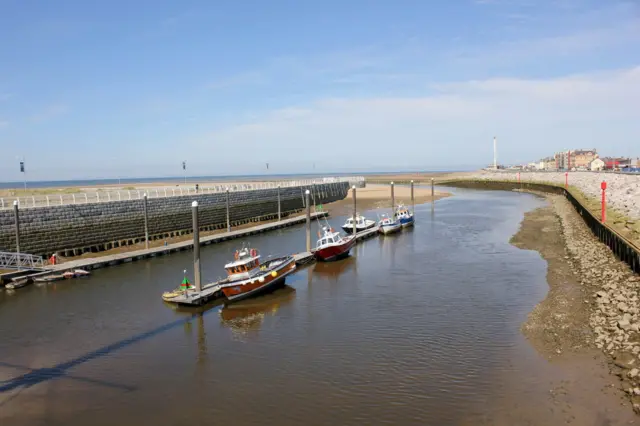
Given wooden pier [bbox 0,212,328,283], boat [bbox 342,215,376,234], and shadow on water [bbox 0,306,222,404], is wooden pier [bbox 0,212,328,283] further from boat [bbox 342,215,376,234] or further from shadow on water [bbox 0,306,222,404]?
shadow on water [bbox 0,306,222,404]

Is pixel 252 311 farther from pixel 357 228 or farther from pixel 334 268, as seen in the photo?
pixel 357 228

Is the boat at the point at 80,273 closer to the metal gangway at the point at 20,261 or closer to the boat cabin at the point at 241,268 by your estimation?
the metal gangway at the point at 20,261

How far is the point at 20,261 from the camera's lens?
35.0 m

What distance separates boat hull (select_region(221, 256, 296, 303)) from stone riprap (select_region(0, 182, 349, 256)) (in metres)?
20.8

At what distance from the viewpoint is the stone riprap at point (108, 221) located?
38844mm

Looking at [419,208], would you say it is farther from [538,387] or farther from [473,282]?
[538,387]

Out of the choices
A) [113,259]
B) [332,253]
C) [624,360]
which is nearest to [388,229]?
[332,253]

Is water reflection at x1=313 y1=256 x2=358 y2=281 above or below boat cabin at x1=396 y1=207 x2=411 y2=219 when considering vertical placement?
below

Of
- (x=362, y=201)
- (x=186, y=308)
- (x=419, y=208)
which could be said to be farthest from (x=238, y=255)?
(x=362, y=201)

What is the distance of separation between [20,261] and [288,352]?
2513 centimetres

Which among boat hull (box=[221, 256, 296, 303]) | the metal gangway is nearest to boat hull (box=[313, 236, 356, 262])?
boat hull (box=[221, 256, 296, 303])

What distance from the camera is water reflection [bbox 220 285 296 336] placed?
23.5 m

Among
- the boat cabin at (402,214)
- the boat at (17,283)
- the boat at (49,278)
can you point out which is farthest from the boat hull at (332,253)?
the boat at (17,283)

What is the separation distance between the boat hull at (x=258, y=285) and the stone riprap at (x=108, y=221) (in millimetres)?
20772
